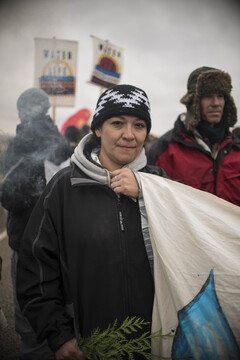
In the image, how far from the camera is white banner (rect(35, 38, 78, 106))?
3.32m

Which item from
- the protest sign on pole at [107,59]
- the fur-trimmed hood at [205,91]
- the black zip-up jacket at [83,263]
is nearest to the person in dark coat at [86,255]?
the black zip-up jacket at [83,263]

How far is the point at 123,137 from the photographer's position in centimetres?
164

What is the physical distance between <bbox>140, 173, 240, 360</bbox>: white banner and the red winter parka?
78cm

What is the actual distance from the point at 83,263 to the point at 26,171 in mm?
1284

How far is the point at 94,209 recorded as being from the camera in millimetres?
1554

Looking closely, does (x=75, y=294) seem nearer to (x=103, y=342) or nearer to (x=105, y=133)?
(x=103, y=342)

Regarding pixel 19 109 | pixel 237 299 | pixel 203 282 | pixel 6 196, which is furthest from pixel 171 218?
pixel 19 109

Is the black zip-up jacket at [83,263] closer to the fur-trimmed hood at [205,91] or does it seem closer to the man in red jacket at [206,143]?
the man in red jacket at [206,143]

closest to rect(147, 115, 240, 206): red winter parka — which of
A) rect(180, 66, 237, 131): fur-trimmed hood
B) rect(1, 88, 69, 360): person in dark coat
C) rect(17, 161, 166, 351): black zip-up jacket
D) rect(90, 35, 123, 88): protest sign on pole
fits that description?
rect(180, 66, 237, 131): fur-trimmed hood

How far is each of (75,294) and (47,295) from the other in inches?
6.4

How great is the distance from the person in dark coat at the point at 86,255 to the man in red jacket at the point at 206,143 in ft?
3.09

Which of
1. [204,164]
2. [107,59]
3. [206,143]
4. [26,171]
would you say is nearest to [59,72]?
[107,59]

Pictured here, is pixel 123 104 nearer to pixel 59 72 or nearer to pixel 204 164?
pixel 204 164

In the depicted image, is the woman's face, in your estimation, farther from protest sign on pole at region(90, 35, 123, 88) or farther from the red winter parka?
protest sign on pole at region(90, 35, 123, 88)
